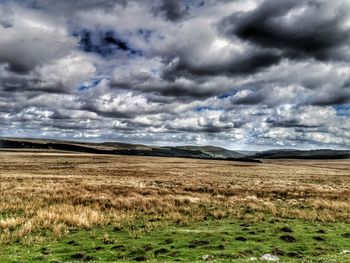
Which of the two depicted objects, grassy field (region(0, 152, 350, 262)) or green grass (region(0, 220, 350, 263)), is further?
grassy field (region(0, 152, 350, 262))

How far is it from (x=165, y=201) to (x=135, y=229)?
9040 mm

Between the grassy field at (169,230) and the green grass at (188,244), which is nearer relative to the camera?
the green grass at (188,244)

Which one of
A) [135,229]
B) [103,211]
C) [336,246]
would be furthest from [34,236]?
[336,246]

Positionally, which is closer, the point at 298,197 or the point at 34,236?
the point at 34,236

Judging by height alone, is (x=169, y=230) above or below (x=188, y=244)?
below

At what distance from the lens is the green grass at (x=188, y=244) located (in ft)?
40.8

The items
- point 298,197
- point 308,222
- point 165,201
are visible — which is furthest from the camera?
point 298,197

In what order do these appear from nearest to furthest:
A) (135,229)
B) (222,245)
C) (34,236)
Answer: (222,245) → (34,236) → (135,229)

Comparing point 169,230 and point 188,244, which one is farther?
point 169,230

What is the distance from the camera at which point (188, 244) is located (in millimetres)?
14453

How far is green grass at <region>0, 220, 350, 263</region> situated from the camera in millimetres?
12430

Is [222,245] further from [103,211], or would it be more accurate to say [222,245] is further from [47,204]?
[47,204]

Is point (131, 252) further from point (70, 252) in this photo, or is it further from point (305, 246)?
point (305, 246)

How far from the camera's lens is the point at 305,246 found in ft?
47.2
